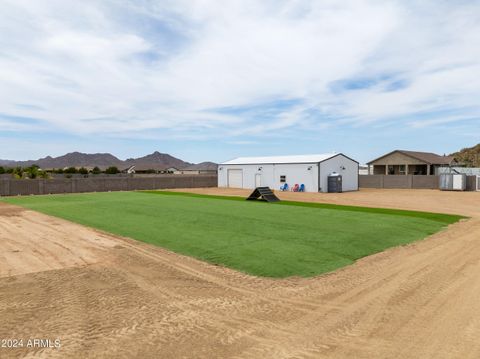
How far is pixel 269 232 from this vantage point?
13.2 metres

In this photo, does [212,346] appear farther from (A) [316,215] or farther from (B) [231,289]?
(A) [316,215]

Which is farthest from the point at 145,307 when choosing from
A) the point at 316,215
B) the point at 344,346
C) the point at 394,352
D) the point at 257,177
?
the point at 257,177

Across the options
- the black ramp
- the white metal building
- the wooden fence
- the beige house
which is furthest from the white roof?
the beige house

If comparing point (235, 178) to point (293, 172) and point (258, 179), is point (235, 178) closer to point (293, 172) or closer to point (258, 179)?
point (258, 179)

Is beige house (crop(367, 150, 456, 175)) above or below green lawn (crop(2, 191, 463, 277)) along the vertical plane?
above

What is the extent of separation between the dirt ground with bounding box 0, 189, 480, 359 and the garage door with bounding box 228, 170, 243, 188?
34.3 meters

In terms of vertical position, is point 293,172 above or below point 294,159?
below

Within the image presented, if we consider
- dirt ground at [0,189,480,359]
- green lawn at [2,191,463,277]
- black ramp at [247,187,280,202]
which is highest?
black ramp at [247,187,280,202]

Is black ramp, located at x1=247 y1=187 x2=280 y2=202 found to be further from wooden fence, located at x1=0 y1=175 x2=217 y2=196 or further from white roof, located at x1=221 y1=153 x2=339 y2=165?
wooden fence, located at x1=0 y1=175 x2=217 y2=196

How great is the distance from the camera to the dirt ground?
4910mm

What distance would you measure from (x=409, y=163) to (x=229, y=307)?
183 feet

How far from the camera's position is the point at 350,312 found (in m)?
6.19

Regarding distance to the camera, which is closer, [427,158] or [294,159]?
[294,159]

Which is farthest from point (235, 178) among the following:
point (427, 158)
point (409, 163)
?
point (427, 158)
